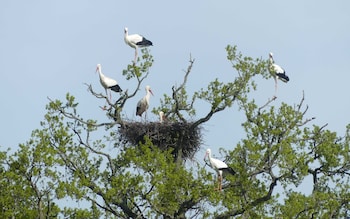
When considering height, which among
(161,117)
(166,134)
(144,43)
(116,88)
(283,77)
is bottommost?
(166,134)

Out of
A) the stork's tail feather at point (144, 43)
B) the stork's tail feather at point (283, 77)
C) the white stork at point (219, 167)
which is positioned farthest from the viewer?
the stork's tail feather at point (283, 77)

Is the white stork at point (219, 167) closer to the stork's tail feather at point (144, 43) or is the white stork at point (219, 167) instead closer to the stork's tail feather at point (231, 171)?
the stork's tail feather at point (231, 171)

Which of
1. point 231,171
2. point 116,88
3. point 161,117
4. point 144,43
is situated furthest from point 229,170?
point 144,43

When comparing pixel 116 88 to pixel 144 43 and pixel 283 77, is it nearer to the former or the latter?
pixel 144 43

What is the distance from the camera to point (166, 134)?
92.1 ft

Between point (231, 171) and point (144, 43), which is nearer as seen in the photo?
point (231, 171)

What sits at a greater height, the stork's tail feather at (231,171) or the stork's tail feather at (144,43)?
the stork's tail feather at (144,43)

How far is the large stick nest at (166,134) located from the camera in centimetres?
2803

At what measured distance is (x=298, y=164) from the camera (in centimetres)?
2550

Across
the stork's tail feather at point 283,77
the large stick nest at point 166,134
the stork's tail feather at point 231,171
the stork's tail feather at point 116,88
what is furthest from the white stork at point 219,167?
the stork's tail feather at point 283,77

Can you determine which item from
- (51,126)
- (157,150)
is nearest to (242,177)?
(157,150)

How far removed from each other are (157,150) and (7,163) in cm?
356

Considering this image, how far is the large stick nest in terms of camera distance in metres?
28.0

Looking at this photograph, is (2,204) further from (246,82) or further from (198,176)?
(246,82)
